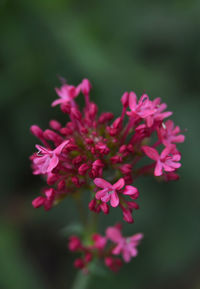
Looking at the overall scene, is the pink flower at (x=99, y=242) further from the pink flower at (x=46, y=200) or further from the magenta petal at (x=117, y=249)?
the pink flower at (x=46, y=200)

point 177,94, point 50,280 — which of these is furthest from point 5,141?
point 177,94

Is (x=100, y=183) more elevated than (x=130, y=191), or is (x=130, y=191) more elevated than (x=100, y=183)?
(x=100, y=183)

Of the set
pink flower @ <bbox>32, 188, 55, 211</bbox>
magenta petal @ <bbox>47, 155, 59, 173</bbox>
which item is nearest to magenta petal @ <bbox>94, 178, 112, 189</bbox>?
magenta petal @ <bbox>47, 155, 59, 173</bbox>

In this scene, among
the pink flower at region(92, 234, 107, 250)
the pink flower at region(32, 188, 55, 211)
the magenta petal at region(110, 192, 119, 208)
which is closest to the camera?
the magenta petal at region(110, 192, 119, 208)

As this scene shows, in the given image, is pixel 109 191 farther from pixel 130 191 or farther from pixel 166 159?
pixel 166 159

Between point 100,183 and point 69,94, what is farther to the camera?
point 69,94

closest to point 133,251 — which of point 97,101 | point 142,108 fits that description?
point 142,108

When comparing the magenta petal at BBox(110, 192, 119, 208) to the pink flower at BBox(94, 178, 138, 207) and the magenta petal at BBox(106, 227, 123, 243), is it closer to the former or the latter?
the pink flower at BBox(94, 178, 138, 207)

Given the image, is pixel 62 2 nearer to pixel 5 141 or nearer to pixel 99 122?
pixel 5 141
